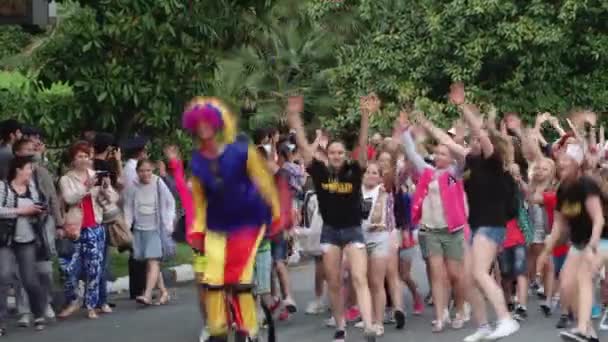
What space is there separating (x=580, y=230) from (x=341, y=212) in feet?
6.59

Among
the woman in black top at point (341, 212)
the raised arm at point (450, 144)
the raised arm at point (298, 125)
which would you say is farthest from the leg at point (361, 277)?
the raised arm at point (450, 144)

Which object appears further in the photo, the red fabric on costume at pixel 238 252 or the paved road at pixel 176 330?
the paved road at pixel 176 330

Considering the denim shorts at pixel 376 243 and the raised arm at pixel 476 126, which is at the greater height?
the raised arm at pixel 476 126

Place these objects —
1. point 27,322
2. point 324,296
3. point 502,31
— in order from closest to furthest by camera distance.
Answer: point 27,322 < point 324,296 < point 502,31

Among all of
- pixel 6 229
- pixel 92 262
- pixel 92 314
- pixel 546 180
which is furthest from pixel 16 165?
pixel 546 180

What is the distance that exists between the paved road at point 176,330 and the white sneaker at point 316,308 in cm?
15

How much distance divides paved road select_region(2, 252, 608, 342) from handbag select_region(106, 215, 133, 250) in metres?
0.70

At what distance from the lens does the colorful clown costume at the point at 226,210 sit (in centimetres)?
945

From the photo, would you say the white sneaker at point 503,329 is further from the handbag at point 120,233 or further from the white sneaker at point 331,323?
the handbag at point 120,233

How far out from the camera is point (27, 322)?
1357cm

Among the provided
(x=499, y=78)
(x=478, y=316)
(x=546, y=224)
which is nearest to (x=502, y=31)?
(x=499, y=78)

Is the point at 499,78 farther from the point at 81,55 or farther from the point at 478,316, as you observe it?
the point at 478,316

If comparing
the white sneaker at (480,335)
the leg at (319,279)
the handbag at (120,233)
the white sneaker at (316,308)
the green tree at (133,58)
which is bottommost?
the white sneaker at (480,335)

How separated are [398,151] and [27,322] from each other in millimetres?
3983
